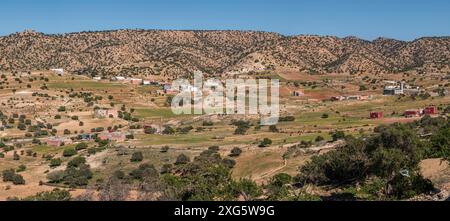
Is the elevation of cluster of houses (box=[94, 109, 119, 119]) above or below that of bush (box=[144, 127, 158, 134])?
above

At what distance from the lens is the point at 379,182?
2941 cm

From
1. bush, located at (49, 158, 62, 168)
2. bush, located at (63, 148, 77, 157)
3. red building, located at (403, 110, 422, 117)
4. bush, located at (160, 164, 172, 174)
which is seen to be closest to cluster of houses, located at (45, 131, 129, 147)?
bush, located at (63, 148, 77, 157)

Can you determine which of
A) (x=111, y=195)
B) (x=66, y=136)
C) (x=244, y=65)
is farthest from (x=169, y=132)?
(x=244, y=65)

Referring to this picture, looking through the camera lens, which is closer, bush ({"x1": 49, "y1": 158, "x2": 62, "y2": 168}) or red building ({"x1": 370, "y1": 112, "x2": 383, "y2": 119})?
bush ({"x1": 49, "y1": 158, "x2": 62, "y2": 168})

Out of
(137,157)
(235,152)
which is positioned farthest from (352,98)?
(137,157)

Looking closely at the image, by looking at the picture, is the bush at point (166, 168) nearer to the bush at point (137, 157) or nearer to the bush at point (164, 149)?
the bush at point (137, 157)

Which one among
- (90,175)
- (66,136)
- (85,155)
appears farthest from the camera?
(66,136)

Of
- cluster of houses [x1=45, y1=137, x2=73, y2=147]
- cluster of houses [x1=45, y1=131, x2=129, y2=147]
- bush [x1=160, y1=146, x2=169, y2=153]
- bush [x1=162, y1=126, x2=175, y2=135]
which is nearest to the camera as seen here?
bush [x1=160, y1=146, x2=169, y2=153]

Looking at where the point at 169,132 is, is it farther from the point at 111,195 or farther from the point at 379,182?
the point at 111,195

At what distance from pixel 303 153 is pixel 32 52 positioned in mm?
161639

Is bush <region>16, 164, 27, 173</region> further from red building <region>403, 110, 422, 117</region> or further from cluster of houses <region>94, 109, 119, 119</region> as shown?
red building <region>403, 110, 422, 117</region>

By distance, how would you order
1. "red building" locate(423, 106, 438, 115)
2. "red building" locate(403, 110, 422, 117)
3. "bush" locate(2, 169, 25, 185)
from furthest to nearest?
"red building" locate(423, 106, 438, 115) → "red building" locate(403, 110, 422, 117) → "bush" locate(2, 169, 25, 185)

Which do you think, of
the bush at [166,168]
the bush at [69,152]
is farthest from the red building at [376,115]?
the bush at [69,152]

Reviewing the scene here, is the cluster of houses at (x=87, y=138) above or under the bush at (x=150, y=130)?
under
